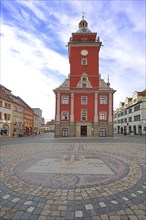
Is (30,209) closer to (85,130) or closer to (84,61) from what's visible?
(85,130)

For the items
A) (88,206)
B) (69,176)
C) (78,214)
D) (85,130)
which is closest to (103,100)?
(85,130)

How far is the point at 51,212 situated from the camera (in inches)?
156

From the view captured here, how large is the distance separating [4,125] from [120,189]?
38.4 metres

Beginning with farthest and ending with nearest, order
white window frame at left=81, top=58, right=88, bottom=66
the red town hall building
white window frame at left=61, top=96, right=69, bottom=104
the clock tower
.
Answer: white window frame at left=81, top=58, right=88, bottom=66 < the clock tower < white window frame at left=61, top=96, right=69, bottom=104 < the red town hall building

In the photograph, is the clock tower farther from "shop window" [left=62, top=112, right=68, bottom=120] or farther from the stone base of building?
the stone base of building

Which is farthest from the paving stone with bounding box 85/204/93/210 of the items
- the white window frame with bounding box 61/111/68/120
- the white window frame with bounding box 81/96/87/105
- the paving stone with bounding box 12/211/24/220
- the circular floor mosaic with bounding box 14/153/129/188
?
the white window frame with bounding box 81/96/87/105

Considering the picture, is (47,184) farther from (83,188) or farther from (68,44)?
(68,44)

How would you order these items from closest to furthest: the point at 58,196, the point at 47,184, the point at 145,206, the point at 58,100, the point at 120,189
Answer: the point at 145,206
the point at 58,196
the point at 120,189
the point at 47,184
the point at 58,100

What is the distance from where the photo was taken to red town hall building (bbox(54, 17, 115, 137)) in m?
39.0

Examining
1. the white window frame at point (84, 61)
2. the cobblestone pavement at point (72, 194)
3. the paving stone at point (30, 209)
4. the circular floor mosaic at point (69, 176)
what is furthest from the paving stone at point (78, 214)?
the white window frame at point (84, 61)

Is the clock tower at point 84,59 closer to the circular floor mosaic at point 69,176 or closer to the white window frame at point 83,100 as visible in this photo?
the white window frame at point 83,100

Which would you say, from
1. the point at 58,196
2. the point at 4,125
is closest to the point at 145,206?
the point at 58,196

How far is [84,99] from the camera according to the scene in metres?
39.9

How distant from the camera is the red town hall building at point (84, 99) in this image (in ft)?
128
